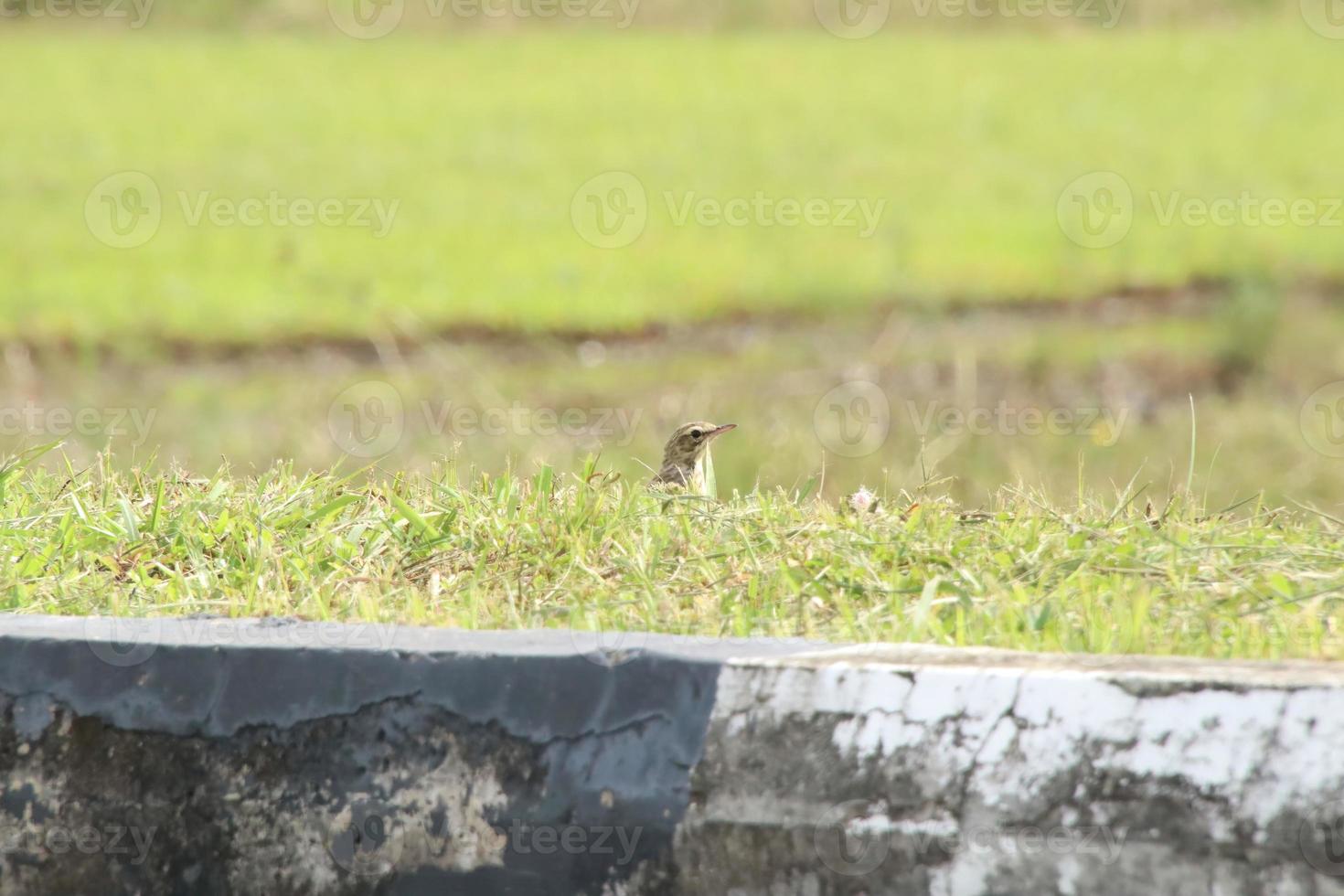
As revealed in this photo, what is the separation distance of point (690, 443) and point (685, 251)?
47.4 feet

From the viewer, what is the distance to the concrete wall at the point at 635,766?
319 cm

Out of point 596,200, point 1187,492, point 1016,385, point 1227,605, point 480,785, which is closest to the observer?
point 480,785

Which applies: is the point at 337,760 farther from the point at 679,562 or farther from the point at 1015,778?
the point at 1015,778

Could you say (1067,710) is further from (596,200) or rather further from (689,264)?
(596,200)

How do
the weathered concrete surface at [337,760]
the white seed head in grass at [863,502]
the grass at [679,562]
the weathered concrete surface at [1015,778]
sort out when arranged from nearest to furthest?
the weathered concrete surface at [1015,778], the weathered concrete surface at [337,760], the grass at [679,562], the white seed head in grass at [863,502]

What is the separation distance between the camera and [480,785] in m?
3.48

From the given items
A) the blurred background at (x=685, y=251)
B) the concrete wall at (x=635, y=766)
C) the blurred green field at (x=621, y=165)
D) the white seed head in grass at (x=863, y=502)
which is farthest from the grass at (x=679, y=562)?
the blurred green field at (x=621, y=165)

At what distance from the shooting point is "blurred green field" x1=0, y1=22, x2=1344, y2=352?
60.3 ft

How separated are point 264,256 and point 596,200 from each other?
4391 mm

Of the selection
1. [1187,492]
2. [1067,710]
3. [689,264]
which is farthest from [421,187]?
[1067,710]

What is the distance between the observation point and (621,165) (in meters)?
23.1

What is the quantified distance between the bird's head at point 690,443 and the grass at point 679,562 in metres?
0.92

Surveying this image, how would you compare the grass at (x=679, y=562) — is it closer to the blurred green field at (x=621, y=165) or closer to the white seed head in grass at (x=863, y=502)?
the white seed head in grass at (x=863, y=502)

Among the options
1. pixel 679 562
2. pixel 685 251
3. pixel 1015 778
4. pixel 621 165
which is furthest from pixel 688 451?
pixel 621 165
